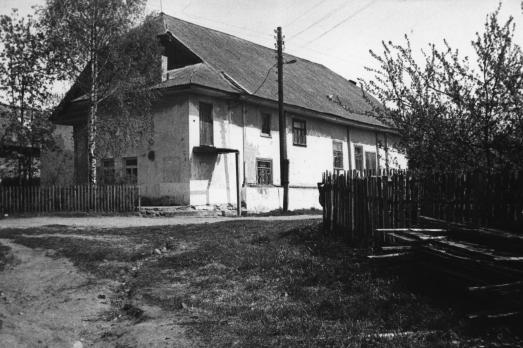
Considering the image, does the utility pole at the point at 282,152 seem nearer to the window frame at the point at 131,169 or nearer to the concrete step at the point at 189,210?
the concrete step at the point at 189,210

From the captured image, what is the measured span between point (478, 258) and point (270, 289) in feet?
8.95

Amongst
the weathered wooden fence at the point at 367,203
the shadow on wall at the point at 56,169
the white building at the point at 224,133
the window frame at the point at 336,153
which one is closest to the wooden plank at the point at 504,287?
the weathered wooden fence at the point at 367,203

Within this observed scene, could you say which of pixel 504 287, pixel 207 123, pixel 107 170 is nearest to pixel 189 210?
pixel 207 123

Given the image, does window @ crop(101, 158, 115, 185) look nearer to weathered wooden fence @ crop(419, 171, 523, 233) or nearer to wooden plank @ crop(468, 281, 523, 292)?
weathered wooden fence @ crop(419, 171, 523, 233)

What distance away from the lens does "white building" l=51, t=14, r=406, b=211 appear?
1938cm

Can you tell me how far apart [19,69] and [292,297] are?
65.9 feet

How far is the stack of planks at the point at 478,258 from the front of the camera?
14.7 ft

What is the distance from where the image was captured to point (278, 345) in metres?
4.30

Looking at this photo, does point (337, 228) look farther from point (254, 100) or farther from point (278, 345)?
point (254, 100)

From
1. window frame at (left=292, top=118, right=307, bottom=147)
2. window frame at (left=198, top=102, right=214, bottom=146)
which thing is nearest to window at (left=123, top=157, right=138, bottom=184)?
window frame at (left=198, top=102, right=214, bottom=146)

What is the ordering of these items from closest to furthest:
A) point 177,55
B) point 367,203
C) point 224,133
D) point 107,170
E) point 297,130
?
point 367,203
point 224,133
point 107,170
point 177,55
point 297,130

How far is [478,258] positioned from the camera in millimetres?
4965

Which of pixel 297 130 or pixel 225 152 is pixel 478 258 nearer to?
pixel 225 152

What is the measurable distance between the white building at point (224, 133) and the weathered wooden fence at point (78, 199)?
6.28ft
